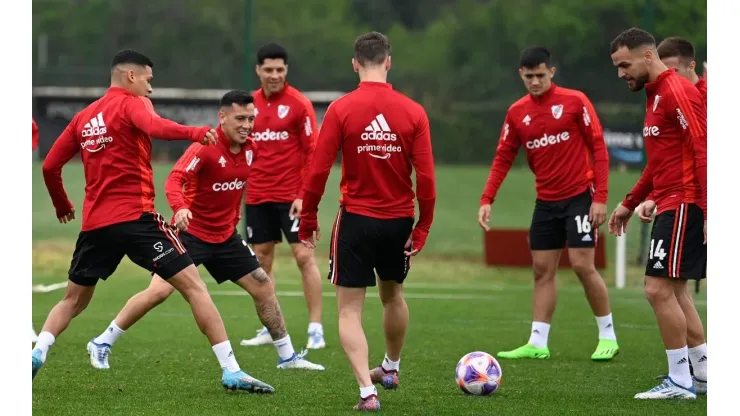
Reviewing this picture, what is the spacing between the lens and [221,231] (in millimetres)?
7980

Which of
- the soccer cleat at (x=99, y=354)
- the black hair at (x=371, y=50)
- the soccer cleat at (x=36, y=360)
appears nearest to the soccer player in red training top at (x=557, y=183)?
the black hair at (x=371, y=50)

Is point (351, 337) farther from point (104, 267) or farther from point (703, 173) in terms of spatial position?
point (703, 173)

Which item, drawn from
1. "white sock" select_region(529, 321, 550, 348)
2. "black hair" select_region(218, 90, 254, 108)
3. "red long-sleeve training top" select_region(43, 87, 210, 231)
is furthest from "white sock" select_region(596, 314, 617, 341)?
"red long-sleeve training top" select_region(43, 87, 210, 231)

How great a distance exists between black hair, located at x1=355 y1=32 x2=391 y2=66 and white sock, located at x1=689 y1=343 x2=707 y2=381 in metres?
2.81

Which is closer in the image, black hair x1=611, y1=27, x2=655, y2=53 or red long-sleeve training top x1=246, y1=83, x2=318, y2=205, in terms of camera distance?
black hair x1=611, y1=27, x2=655, y2=53

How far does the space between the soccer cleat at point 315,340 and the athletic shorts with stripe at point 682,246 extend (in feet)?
11.1

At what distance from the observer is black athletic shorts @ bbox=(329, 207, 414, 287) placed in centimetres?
643

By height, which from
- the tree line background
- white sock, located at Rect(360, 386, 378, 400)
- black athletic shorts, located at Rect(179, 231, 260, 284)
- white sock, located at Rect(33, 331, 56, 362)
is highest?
the tree line background

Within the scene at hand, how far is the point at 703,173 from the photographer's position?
630 cm

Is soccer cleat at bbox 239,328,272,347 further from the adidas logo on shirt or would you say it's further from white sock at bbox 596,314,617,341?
the adidas logo on shirt

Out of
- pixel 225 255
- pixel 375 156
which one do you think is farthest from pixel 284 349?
pixel 375 156

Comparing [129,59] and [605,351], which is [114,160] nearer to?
[129,59]

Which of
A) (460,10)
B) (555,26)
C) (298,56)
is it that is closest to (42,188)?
(298,56)

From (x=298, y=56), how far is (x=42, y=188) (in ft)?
26.5
